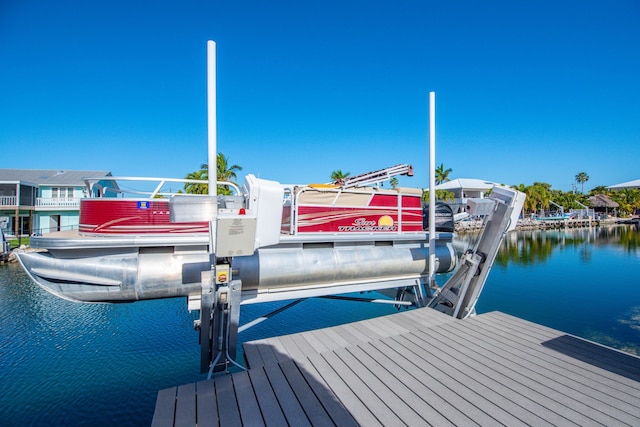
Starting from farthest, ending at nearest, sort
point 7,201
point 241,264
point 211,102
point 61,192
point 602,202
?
point 602,202, point 61,192, point 7,201, point 211,102, point 241,264

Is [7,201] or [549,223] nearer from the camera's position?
[7,201]

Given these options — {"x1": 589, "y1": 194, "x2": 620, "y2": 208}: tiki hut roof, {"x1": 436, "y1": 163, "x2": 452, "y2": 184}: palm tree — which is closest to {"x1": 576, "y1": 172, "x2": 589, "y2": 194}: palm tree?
{"x1": 589, "y1": 194, "x2": 620, "y2": 208}: tiki hut roof

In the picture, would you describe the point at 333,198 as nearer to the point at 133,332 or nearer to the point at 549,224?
the point at 133,332

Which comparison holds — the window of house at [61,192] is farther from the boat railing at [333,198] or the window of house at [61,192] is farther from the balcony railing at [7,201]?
the boat railing at [333,198]

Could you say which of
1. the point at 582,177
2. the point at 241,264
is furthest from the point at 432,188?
the point at 582,177

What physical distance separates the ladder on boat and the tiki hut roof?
90.2 m

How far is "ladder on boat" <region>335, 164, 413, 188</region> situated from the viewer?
729 cm

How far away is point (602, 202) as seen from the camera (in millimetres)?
73250

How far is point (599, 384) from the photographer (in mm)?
3463

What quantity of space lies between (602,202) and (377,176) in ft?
301

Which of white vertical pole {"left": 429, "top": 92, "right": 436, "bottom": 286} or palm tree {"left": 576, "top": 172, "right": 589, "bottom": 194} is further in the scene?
palm tree {"left": 576, "top": 172, "right": 589, "bottom": 194}

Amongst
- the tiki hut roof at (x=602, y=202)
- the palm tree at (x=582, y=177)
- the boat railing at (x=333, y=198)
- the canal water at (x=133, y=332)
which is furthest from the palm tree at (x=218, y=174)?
the palm tree at (x=582, y=177)

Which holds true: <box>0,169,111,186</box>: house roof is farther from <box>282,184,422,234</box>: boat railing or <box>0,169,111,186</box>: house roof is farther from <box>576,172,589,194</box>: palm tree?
<box>576,172,589,194</box>: palm tree

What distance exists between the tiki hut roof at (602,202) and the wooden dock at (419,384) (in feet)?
301
